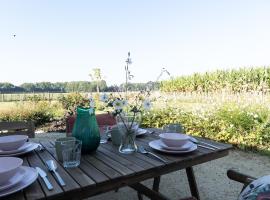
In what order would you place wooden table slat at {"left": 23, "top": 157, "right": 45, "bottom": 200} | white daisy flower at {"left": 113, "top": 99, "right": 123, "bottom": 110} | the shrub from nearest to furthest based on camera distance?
wooden table slat at {"left": 23, "top": 157, "right": 45, "bottom": 200}, white daisy flower at {"left": 113, "top": 99, "right": 123, "bottom": 110}, the shrub

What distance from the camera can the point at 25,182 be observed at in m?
0.91

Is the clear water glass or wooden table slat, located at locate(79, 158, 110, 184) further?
the clear water glass

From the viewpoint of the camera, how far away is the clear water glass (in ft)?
3.59

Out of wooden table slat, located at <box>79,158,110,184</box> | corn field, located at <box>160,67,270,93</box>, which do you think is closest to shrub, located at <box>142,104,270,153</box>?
wooden table slat, located at <box>79,158,110,184</box>

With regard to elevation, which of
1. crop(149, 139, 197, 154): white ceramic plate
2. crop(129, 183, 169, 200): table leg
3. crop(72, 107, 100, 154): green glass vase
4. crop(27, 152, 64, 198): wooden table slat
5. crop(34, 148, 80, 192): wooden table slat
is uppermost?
crop(72, 107, 100, 154): green glass vase

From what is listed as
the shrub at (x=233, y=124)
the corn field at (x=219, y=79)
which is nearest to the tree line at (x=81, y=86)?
the shrub at (x=233, y=124)

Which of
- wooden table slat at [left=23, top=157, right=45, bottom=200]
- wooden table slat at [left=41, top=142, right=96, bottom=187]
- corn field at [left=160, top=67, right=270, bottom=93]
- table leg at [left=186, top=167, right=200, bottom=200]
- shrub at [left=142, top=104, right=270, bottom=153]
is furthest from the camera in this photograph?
corn field at [left=160, top=67, right=270, bottom=93]

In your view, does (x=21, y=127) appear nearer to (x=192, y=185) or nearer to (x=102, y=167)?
(x=102, y=167)

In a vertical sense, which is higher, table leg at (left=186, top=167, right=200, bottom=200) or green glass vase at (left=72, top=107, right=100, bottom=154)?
green glass vase at (left=72, top=107, right=100, bottom=154)

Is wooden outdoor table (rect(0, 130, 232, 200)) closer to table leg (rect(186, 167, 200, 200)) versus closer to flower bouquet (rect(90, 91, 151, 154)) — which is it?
flower bouquet (rect(90, 91, 151, 154))

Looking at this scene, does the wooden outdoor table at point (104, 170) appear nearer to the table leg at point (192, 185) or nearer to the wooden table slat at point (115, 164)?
the wooden table slat at point (115, 164)

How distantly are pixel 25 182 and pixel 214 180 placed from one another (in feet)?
7.84

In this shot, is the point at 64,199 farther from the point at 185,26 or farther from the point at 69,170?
the point at 185,26

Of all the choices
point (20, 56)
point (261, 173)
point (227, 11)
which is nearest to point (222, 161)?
point (261, 173)
